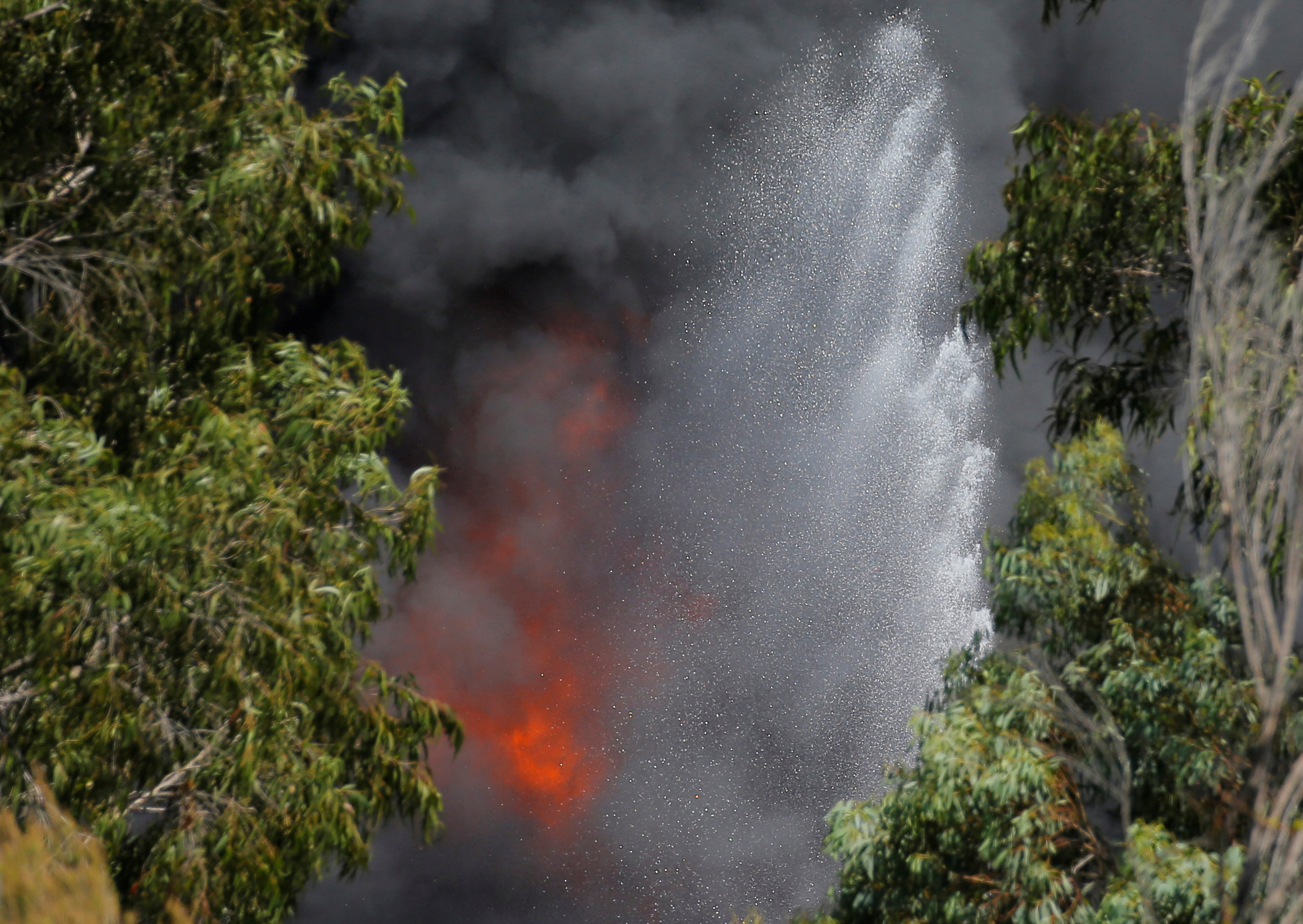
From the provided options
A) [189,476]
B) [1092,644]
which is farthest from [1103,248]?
[189,476]

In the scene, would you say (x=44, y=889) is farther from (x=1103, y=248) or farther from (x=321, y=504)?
(x=1103, y=248)

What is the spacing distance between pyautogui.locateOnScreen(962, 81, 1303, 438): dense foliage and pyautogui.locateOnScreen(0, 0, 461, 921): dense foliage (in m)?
3.42

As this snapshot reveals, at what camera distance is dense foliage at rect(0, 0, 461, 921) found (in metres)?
4.20

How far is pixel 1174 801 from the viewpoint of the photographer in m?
6.59

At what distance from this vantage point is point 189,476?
14.6 feet

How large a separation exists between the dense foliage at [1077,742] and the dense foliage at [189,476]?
3184 millimetres

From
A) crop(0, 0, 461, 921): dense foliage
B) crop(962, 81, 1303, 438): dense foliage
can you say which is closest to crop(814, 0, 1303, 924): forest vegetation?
crop(962, 81, 1303, 438): dense foliage

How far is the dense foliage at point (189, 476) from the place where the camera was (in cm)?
420

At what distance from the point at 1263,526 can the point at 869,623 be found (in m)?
37.7

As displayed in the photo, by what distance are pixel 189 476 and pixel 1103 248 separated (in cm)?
476

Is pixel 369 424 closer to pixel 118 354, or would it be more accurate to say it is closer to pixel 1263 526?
pixel 118 354

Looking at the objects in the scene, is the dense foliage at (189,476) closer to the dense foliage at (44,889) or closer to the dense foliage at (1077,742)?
the dense foliage at (44,889)

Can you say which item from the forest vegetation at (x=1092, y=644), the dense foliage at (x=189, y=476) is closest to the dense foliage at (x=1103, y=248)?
the forest vegetation at (x=1092, y=644)

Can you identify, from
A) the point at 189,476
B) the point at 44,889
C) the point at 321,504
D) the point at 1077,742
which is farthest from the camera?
the point at 1077,742
